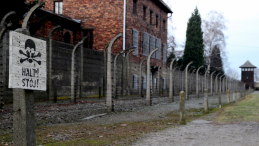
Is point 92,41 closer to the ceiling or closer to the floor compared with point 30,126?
closer to the ceiling

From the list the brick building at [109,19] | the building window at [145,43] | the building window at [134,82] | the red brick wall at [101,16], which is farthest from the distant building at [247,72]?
the red brick wall at [101,16]

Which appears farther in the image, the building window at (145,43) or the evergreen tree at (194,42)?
the evergreen tree at (194,42)

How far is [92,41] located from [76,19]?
2624mm

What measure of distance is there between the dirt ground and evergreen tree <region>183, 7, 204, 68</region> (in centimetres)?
4143

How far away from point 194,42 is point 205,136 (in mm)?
43939

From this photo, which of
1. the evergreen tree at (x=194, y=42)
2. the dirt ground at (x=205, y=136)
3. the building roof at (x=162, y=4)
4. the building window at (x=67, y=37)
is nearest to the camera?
the dirt ground at (x=205, y=136)

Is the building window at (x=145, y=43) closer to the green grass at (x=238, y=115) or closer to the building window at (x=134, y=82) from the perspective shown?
the building window at (x=134, y=82)

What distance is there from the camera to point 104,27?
88.8ft

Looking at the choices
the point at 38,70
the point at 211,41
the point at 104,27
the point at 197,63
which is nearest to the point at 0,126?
the point at 38,70

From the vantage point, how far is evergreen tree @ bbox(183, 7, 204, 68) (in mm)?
48344

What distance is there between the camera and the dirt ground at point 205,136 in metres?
5.60

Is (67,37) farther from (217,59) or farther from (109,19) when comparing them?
(217,59)

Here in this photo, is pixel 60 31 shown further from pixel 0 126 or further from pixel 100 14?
pixel 0 126

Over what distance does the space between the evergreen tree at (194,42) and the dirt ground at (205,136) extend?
41.4 metres
